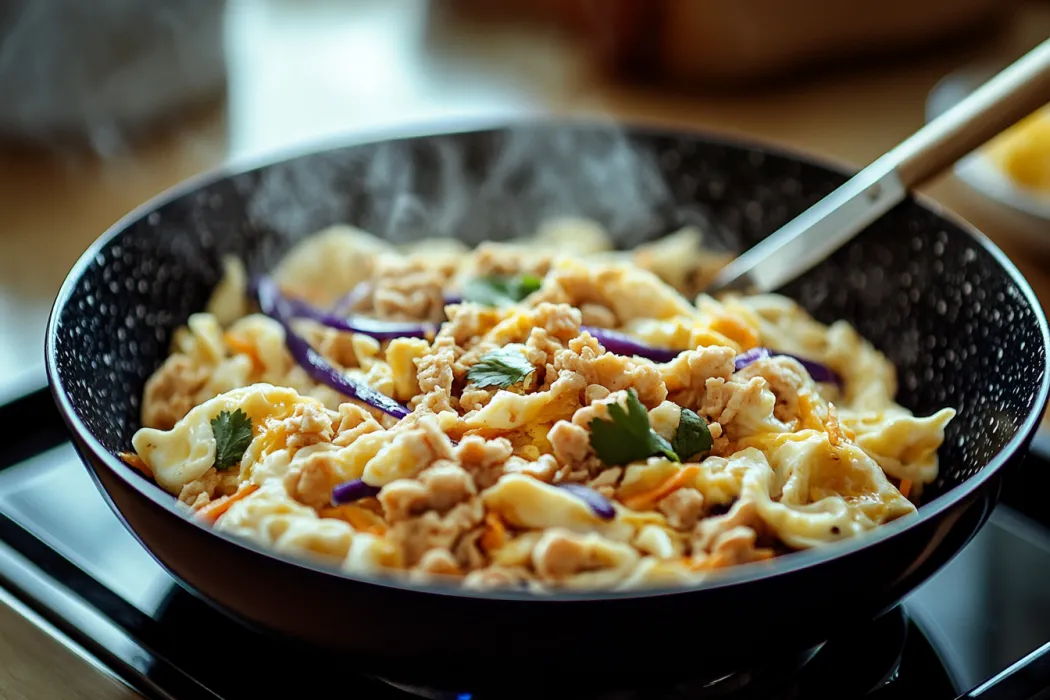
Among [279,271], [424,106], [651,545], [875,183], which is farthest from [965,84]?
[651,545]

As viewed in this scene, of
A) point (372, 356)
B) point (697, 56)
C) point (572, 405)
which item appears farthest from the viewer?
point (697, 56)

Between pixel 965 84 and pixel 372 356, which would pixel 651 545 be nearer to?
pixel 372 356

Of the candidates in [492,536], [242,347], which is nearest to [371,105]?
[242,347]

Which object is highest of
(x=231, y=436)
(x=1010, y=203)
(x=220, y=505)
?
(x=1010, y=203)

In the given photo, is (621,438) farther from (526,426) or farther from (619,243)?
(619,243)

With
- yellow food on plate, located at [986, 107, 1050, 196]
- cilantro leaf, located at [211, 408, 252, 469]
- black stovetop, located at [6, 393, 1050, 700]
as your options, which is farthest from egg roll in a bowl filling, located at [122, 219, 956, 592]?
yellow food on plate, located at [986, 107, 1050, 196]

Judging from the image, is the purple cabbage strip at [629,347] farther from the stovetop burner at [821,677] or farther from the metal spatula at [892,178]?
the stovetop burner at [821,677]

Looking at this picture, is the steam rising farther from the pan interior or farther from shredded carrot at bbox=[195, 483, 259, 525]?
shredded carrot at bbox=[195, 483, 259, 525]
